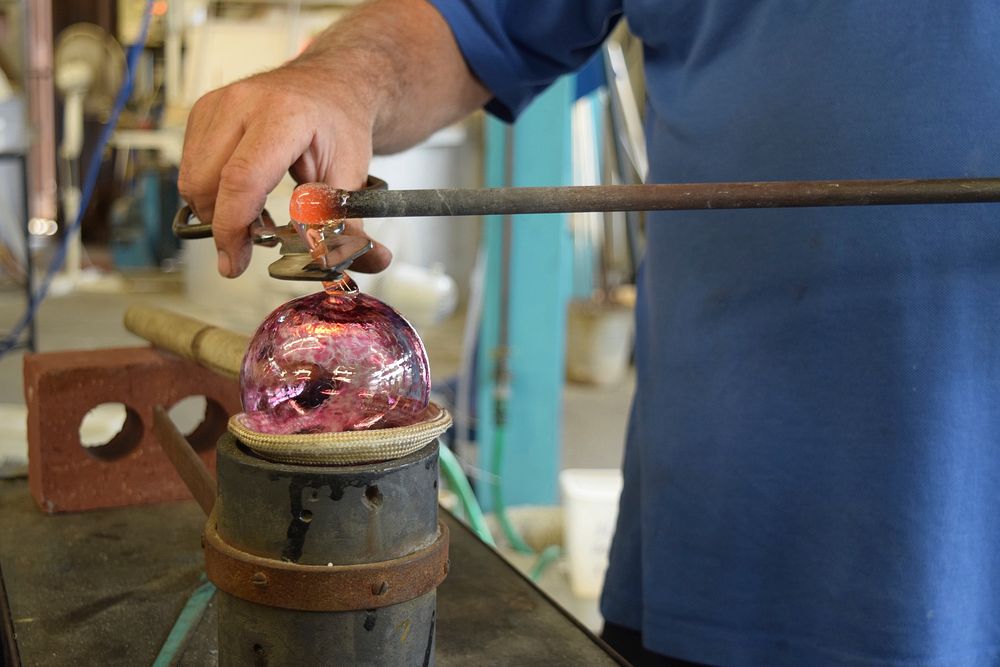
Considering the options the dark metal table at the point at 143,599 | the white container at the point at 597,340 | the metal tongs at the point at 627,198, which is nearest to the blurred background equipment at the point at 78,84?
the white container at the point at 597,340

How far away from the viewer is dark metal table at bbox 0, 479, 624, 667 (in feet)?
2.47

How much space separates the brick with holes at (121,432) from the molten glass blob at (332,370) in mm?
496

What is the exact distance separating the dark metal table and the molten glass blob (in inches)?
9.3

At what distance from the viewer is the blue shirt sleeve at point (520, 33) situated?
104 cm

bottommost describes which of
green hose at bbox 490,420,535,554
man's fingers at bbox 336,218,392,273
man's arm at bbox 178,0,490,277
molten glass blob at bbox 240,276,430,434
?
green hose at bbox 490,420,535,554

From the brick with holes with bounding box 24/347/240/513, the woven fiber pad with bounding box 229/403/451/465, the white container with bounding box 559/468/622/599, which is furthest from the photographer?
the white container with bounding box 559/468/622/599

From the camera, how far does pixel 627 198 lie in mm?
601

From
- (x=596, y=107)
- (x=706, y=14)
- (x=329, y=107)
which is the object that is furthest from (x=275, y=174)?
(x=596, y=107)

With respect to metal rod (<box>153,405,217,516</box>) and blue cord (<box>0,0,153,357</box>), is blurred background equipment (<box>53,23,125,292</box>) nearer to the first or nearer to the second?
blue cord (<box>0,0,153,357</box>)

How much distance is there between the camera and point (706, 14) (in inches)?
36.6

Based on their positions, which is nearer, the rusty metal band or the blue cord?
the rusty metal band

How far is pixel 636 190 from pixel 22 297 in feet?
16.6

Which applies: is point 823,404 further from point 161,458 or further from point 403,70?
point 161,458

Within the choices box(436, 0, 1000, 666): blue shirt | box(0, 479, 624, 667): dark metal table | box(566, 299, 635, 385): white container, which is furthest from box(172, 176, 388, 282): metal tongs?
box(566, 299, 635, 385): white container
